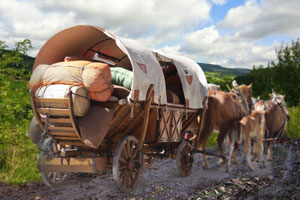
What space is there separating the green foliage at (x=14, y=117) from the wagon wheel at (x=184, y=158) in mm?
3217

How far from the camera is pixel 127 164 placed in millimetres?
6043

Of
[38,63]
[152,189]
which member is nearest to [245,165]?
[152,189]

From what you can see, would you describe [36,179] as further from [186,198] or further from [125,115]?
[186,198]

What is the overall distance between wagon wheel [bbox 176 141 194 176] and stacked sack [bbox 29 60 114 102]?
2.71 m

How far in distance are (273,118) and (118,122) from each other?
7321mm

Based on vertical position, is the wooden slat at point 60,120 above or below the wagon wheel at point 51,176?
above

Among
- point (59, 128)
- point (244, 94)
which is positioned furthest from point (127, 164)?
point (244, 94)

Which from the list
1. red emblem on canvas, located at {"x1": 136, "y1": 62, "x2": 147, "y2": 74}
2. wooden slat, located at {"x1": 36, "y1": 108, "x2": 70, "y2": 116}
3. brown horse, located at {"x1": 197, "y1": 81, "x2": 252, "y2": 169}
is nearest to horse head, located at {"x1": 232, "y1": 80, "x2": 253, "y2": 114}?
brown horse, located at {"x1": 197, "y1": 81, "x2": 252, "y2": 169}

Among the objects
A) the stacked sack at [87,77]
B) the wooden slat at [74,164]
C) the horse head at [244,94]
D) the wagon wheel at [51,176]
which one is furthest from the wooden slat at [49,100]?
the horse head at [244,94]

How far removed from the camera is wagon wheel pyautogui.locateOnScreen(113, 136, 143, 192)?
5.71 metres

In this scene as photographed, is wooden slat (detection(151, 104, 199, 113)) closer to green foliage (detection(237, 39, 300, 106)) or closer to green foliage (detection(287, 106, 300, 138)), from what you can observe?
green foliage (detection(287, 106, 300, 138))

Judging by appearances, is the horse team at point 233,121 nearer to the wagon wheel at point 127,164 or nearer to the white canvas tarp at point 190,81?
the white canvas tarp at point 190,81

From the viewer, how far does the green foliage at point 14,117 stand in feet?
25.8

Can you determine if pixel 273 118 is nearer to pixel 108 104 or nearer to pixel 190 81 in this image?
pixel 190 81
